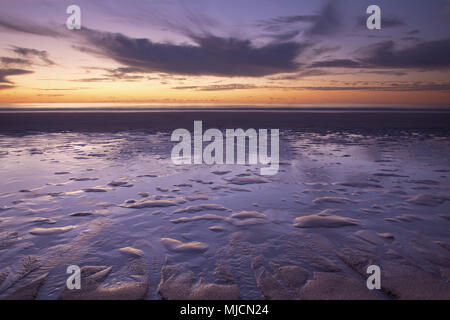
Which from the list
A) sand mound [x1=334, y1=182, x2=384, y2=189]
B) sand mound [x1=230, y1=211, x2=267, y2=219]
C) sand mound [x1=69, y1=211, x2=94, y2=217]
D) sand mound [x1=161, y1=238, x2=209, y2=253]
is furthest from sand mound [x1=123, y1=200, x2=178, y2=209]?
sand mound [x1=334, y1=182, x2=384, y2=189]

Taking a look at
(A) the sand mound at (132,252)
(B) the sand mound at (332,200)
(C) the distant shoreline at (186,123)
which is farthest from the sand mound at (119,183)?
(C) the distant shoreline at (186,123)

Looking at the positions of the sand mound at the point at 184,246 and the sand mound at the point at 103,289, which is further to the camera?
the sand mound at the point at 184,246

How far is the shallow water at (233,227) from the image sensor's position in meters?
2.25

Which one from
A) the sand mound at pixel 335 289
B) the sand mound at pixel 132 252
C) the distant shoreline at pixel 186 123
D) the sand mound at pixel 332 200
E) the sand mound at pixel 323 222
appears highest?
the distant shoreline at pixel 186 123

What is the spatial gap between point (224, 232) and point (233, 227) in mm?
171

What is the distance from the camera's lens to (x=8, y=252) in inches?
103

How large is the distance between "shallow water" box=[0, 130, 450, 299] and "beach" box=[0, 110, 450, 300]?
15 mm

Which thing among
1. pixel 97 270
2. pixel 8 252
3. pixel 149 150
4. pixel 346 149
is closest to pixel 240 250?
pixel 97 270

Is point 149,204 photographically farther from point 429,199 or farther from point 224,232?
point 429,199

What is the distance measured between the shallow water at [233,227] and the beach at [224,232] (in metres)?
0.01

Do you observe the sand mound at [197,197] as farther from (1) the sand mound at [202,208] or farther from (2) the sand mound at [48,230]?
(2) the sand mound at [48,230]

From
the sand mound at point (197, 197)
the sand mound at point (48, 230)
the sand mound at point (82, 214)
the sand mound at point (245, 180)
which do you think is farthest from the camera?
the sand mound at point (245, 180)

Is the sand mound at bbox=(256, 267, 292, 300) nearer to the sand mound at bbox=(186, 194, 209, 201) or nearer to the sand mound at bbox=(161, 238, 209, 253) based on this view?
the sand mound at bbox=(161, 238, 209, 253)

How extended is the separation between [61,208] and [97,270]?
1806mm
